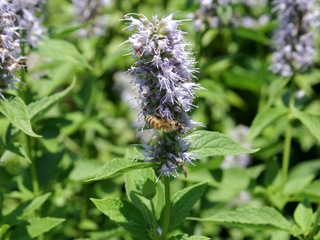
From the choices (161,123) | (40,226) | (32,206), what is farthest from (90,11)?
(161,123)

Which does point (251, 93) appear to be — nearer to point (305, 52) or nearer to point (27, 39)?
point (305, 52)

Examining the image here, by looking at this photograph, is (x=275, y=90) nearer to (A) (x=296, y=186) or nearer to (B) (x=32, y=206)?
(A) (x=296, y=186)

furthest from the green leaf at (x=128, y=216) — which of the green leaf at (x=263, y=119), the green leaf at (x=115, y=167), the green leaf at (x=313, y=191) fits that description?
the green leaf at (x=313, y=191)

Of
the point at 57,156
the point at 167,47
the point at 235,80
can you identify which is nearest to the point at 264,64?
the point at 235,80

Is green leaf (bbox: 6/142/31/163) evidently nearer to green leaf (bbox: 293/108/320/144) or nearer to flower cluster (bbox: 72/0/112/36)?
green leaf (bbox: 293/108/320/144)

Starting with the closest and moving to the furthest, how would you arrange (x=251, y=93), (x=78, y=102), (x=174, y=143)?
(x=174, y=143) < (x=78, y=102) < (x=251, y=93)
